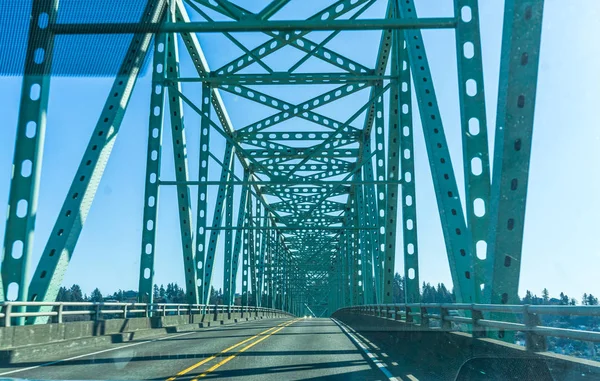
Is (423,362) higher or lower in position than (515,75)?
lower

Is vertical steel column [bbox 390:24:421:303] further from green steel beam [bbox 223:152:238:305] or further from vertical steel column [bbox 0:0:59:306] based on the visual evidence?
green steel beam [bbox 223:152:238:305]

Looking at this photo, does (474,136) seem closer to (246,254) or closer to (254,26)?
(254,26)

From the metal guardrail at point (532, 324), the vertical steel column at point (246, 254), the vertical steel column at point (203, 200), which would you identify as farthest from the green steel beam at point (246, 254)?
the metal guardrail at point (532, 324)

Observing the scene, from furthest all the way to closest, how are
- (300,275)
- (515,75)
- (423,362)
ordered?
(300,275) < (423,362) < (515,75)

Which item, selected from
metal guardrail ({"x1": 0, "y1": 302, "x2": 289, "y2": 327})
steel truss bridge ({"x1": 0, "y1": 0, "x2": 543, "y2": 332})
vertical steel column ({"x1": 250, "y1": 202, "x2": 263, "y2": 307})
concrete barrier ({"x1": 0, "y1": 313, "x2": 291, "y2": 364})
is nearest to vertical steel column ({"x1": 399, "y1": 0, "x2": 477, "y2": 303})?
steel truss bridge ({"x1": 0, "y1": 0, "x2": 543, "y2": 332})

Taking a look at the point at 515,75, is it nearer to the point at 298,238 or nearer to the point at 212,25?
the point at 212,25

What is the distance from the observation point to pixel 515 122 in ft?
29.7

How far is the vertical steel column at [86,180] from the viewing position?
46.6ft

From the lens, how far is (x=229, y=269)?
42125mm

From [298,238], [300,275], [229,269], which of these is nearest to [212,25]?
[229,269]

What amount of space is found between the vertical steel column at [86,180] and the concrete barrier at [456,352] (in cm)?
764

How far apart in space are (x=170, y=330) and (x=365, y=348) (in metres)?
9.45

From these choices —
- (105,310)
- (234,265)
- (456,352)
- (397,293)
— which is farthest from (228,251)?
(456,352)

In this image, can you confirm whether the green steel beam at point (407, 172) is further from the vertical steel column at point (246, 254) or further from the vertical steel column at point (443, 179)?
the vertical steel column at point (246, 254)
